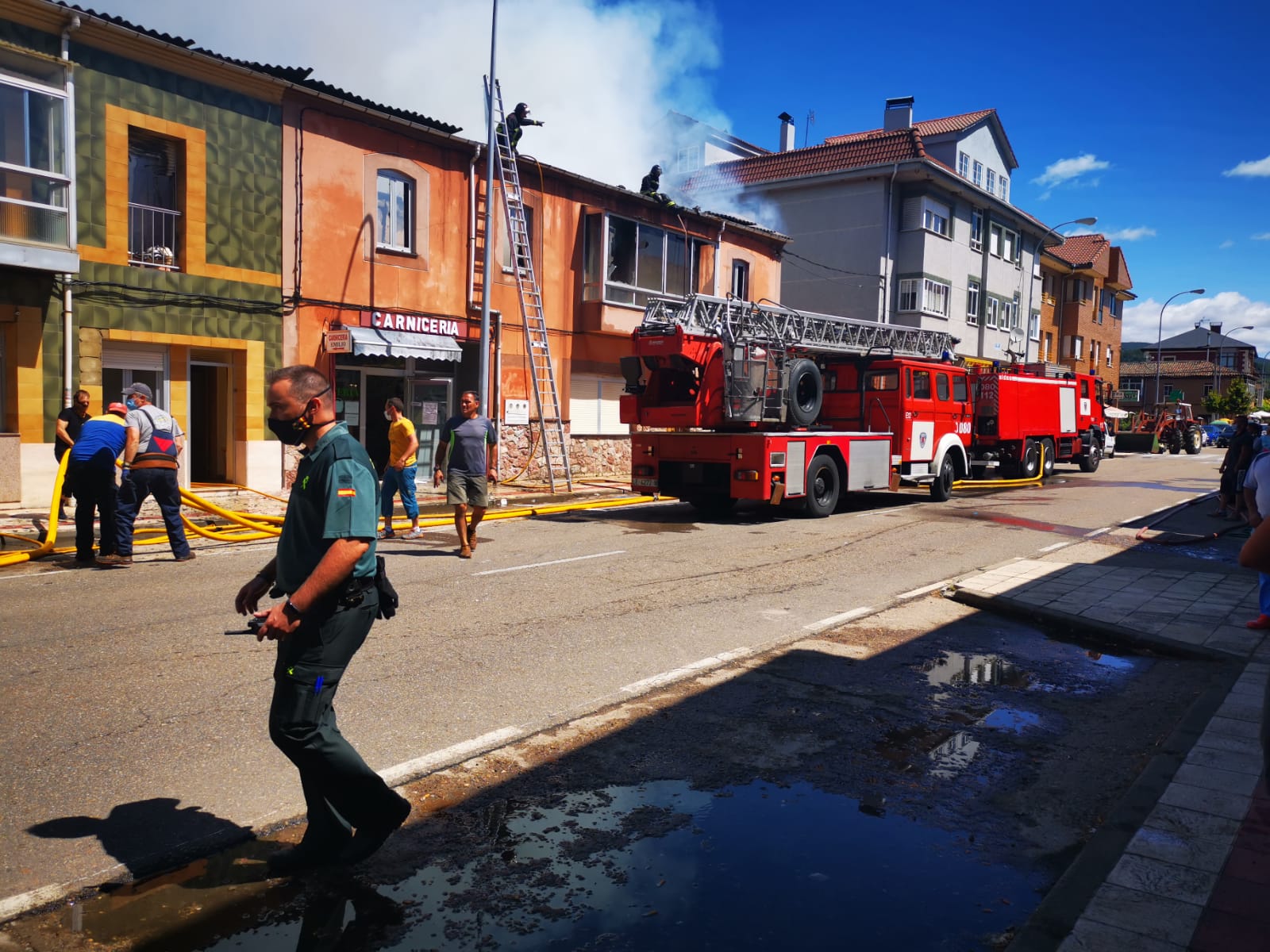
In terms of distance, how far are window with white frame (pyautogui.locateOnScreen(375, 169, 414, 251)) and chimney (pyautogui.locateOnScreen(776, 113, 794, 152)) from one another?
25.1 m

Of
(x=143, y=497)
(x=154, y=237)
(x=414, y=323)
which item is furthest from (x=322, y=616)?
(x=414, y=323)

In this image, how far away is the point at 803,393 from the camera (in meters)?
15.2

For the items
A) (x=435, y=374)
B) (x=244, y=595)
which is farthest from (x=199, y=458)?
(x=244, y=595)

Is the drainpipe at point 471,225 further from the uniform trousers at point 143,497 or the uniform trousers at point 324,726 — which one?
the uniform trousers at point 324,726

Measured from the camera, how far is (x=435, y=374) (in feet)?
63.9

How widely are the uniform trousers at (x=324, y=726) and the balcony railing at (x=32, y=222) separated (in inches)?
489

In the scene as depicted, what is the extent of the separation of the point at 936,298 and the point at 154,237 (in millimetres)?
26770

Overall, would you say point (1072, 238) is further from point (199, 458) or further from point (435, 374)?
point (199, 458)

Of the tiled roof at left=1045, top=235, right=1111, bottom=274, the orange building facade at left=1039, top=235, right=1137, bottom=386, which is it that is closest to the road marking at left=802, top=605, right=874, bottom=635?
the orange building facade at left=1039, top=235, right=1137, bottom=386

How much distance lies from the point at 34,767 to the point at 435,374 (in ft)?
51.1

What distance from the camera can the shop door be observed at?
62.8 ft

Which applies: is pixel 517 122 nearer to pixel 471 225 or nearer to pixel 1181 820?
pixel 471 225

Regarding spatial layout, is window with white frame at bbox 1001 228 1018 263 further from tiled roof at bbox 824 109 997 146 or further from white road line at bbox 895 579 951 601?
white road line at bbox 895 579 951 601

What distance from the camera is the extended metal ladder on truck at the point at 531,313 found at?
19125mm
